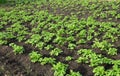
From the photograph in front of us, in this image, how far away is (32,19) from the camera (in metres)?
15.8

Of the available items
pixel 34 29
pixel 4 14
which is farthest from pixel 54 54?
pixel 4 14

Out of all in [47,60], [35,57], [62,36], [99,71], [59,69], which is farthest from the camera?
[62,36]

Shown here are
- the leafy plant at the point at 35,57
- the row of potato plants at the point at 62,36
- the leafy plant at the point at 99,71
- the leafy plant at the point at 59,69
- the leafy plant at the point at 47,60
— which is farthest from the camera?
the leafy plant at the point at 35,57

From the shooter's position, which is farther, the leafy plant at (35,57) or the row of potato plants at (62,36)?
the leafy plant at (35,57)

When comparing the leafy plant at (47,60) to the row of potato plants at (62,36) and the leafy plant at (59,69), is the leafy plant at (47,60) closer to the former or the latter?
the row of potato plants at (62,36)

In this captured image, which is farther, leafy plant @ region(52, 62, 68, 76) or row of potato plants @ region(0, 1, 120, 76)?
row of potato plants @ region(0, 1, 120, 76)

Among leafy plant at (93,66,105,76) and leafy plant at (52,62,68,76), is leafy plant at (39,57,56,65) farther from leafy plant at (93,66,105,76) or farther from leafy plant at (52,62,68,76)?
leafy plant at (93,66,105,76)

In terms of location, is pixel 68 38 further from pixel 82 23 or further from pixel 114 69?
pixel 114 69

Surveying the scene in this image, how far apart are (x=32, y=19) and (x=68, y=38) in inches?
191

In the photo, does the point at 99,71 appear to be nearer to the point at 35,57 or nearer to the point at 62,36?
the point at 35,57

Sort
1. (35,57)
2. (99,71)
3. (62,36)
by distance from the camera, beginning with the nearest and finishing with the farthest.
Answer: (99,71) → (35,57) → (62,36)

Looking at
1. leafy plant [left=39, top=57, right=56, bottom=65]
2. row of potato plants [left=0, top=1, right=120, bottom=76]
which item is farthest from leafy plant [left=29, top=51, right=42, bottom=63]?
leafy plant [left=39, top=57, right=56, bottom=65]

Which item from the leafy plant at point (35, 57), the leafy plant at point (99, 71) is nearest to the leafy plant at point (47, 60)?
the leafy plant at point (35, 57)

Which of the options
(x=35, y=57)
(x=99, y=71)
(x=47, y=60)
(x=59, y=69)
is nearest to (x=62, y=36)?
(x=35, y=57)
